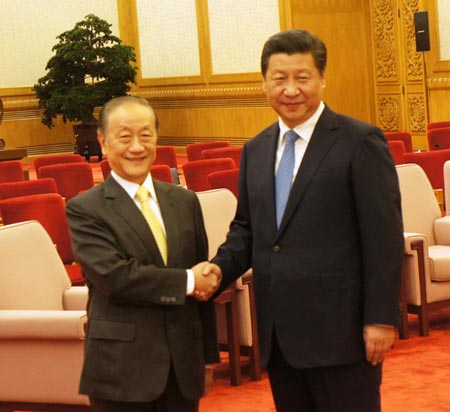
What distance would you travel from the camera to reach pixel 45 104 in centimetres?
1614

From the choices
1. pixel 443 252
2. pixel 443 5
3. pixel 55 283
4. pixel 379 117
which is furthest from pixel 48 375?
pixel 379 117

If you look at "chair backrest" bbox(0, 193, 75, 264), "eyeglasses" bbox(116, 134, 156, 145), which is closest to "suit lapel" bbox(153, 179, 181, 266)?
"eyeglasses" bbox(116, 134, 156, 145)

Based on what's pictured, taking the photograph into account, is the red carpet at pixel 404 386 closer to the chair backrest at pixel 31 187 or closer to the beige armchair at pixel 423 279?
the beige armchair at pixel 423 279

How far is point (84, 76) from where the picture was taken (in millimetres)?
15922

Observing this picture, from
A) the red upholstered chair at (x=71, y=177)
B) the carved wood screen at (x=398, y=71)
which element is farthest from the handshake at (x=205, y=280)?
the carved wood screen at (x=398, y=71)

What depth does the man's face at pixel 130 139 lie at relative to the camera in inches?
106

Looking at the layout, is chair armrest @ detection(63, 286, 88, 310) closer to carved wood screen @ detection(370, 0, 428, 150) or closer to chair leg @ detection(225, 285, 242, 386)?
chair leg @ detection(225, 285, 242, 386)

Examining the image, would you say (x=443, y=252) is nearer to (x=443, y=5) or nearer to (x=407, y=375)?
(x=407, y=375)

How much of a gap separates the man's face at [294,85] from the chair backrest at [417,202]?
3481 mm

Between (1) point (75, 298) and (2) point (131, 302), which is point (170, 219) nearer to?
(2) point (131, 302)

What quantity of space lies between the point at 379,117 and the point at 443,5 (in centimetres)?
222

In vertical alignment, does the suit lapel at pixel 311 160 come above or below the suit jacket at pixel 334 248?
above

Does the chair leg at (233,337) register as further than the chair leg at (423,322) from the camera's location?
No

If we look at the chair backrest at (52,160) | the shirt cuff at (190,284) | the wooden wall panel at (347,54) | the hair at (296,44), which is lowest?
the shirt cuff at (190,284)
